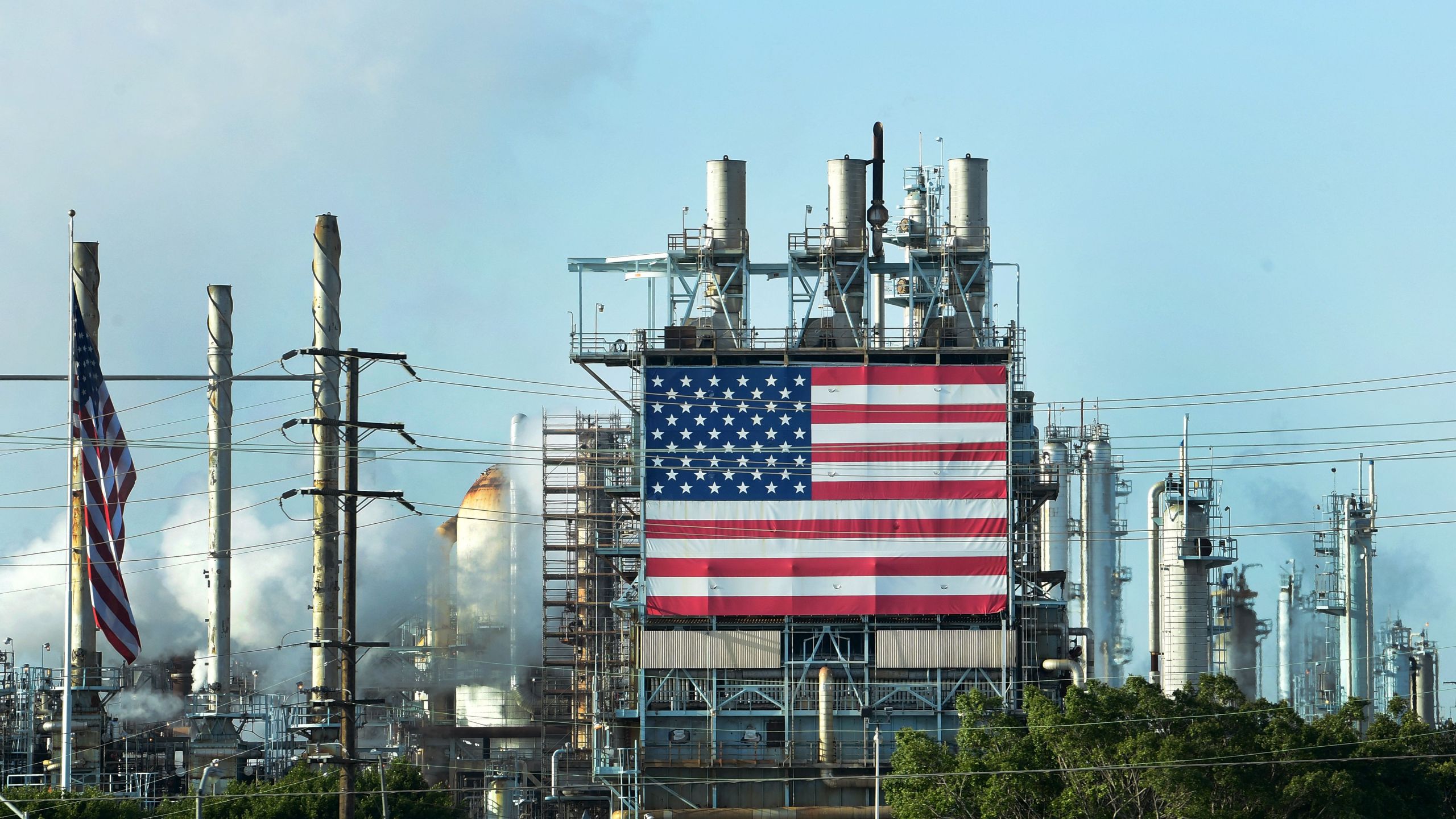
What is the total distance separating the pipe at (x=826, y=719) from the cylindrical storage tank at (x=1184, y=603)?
13527 millimetres

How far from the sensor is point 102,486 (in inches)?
3022

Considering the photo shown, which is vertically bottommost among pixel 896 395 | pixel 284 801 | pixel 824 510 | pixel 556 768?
pixel 556 768

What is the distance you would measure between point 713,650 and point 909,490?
10.5 m

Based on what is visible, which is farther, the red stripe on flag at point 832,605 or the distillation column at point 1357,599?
the distillation column at point 1357,599

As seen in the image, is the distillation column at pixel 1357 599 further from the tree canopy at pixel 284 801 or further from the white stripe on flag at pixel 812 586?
the tree canopy at pixel 284 801

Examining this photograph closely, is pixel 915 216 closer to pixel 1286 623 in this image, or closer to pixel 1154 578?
pixel 1154 578

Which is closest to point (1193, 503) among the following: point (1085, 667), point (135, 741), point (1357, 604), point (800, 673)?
point (1085, 667)

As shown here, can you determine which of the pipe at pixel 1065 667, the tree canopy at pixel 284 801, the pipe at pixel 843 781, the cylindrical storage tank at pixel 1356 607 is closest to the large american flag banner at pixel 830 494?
the pipe at pixel 1065 667

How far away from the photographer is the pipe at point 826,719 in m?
83.6

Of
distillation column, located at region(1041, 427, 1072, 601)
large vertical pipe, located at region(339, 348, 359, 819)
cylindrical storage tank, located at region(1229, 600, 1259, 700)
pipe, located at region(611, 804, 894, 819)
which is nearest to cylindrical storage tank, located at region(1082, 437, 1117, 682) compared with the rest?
distillation column, located at region(1041, 427, 1072, 601)

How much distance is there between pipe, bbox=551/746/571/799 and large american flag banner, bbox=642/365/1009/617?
789cm

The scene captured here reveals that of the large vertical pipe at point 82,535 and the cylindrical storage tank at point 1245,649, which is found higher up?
the large vertical pipe at point 82,535

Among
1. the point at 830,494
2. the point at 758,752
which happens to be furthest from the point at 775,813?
the point at 830,494

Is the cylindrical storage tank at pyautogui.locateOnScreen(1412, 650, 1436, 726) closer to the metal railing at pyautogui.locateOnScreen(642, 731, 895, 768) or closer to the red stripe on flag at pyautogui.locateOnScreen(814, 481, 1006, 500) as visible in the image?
the red stripe on flag at pyautogui.locateOnScreen(814, 481, 1006, 500)
